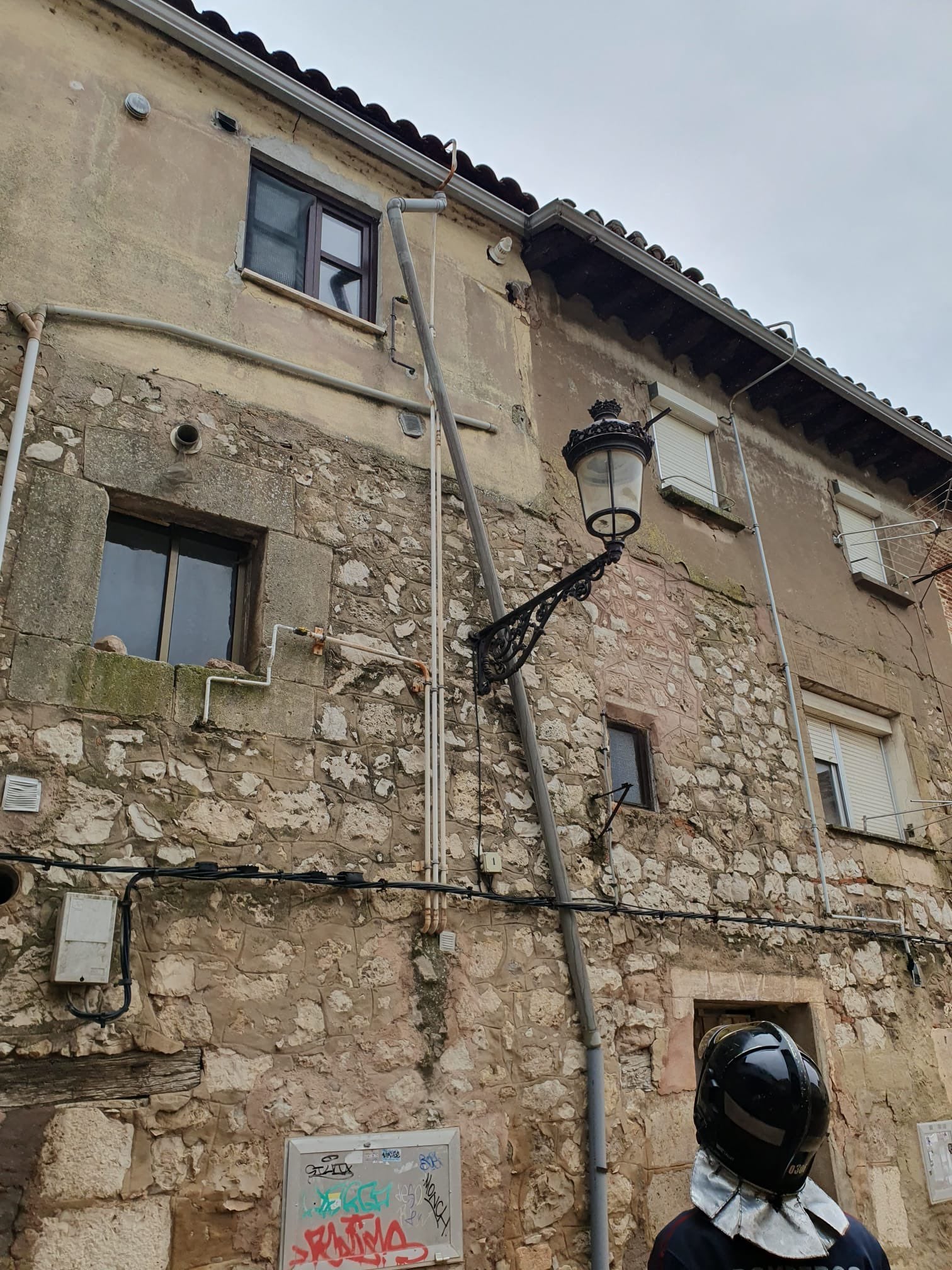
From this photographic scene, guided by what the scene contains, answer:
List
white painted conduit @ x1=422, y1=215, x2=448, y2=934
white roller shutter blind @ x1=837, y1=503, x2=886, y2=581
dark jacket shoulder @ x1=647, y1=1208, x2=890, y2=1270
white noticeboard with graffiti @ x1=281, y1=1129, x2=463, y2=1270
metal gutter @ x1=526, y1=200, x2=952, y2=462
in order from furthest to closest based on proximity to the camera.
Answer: white roller shutter blind @ x1=837, y1=503, x2=886, y2=581 → metal gutter @ x1=526, y1=200, x2=952, y2=462 → white painted conduit @ x1=422, y1=215, x2=448, y2=934 → white noticeboard with graffiti @ x1=281, y1=1129, x2=463, y2=1270 → dark jacket shoulder @ x1=647, y1=1208, x2=890, y2=1270

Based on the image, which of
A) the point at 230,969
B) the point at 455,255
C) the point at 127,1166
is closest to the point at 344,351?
the point at 455,255

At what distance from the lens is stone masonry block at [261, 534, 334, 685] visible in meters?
4.63

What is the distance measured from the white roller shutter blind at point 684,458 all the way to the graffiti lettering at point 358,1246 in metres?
5.07

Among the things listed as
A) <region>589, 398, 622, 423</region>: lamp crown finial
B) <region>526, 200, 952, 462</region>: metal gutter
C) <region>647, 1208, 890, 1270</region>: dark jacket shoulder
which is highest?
<region>526, 200, 952, 462</region>: metal gutter

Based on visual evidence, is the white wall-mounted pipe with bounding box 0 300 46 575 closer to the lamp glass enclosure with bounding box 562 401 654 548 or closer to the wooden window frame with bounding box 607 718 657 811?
the lamp glass enclosure with bounding box 562 401 654 548

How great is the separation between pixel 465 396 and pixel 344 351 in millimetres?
853

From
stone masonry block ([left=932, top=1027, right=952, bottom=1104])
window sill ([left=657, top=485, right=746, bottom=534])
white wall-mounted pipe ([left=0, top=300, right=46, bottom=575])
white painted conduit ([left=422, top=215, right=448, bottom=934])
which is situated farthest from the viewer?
window sill ([left=657, top=485, right=746, bottom=534])

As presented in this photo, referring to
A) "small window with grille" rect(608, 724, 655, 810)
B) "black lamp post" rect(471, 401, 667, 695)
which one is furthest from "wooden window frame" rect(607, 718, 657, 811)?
"black lamp post" rect(471, 401, 667, 695)

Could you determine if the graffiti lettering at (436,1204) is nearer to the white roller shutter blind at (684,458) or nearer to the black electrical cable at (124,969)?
the black electrical cable at (124,969)

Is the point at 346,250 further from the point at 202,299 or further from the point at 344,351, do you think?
the point at 202,299

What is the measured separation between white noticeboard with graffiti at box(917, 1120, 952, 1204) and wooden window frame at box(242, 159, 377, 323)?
19.7ft

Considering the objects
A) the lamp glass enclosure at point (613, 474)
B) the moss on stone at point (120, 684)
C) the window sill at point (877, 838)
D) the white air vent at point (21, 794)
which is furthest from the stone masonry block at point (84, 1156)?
the window sill at point (877, 838)

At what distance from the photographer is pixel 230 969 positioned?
13.0 ft

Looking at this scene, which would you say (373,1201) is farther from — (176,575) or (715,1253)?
(176,575)
